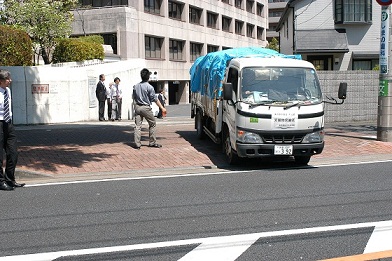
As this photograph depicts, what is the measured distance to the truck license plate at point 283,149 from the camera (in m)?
9.83

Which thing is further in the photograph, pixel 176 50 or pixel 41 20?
pixel 176 50

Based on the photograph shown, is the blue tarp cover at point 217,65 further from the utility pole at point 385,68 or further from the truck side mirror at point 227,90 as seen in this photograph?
the utility pole at point 385,68

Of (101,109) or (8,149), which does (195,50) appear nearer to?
(101,109)

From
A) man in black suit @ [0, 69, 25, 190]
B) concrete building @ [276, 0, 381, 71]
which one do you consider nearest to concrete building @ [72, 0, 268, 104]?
concrete building @ [276, 0, 381, 71]

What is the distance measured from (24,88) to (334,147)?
37.9 feet

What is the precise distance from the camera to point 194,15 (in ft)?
164

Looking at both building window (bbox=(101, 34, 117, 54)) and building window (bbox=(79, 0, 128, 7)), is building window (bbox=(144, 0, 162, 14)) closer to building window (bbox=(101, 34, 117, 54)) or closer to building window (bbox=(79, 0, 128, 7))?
building window (bbox=(79, 0, 128, 7))

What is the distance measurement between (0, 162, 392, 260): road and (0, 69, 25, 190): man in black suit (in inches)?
13.3

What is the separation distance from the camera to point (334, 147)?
13320 mm

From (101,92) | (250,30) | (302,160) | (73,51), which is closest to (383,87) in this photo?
(302,160)

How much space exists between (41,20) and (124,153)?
2020cm

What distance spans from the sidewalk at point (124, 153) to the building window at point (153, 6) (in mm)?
27259

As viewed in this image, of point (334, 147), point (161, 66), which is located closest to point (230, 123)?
point (334, 147)

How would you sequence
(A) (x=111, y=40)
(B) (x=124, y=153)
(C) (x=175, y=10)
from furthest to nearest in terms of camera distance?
(C) (x=175, y=10)
(A) (x=111, y=40)
(B) (x=124, y=153)
